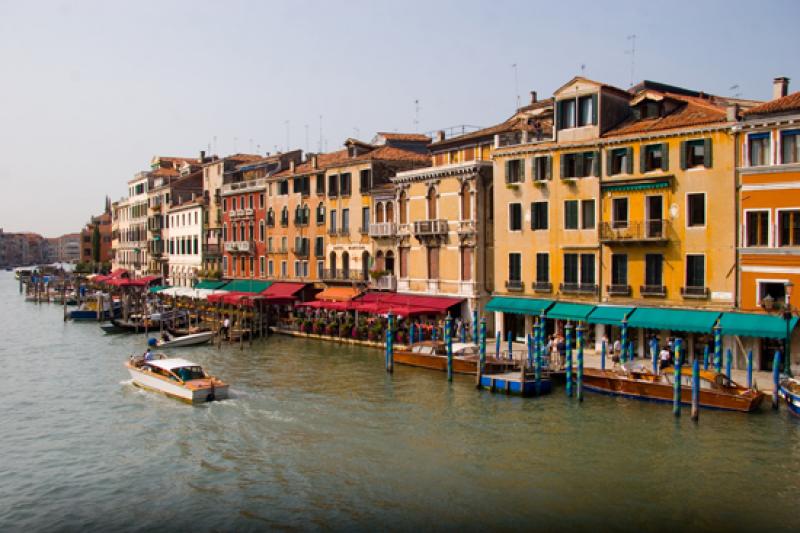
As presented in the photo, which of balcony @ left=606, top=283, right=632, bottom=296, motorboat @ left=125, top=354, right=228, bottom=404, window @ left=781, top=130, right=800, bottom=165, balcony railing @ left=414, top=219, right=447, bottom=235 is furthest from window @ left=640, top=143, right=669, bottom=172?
motorboat @ left=125, top=354, right=228, bottom=404

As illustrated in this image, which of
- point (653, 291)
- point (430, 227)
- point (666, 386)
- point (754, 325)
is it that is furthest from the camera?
point (430, 227)

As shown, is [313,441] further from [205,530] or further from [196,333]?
[196,333]

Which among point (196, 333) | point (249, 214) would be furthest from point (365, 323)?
point (249, 214)

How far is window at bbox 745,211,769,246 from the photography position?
98.4 ft

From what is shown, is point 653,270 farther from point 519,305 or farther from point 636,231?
point 519,305

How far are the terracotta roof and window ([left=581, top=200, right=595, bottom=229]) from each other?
8476mm

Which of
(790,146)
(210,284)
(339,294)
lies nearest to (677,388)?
(790,146)

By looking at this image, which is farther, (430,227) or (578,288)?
(430,227)

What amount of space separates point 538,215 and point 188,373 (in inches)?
763

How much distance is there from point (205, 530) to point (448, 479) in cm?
675

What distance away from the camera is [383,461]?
22094mm

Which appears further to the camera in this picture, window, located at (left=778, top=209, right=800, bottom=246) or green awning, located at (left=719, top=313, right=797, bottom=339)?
window, located at (left=778, top=209, right=800, bottom=246)

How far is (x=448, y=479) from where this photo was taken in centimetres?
2053

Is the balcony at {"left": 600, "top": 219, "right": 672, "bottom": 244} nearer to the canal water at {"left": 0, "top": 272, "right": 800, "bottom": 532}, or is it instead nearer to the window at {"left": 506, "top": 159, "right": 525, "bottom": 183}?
the window at {"left": 506, "top": 159, "right": 525, "bottom": 183}
